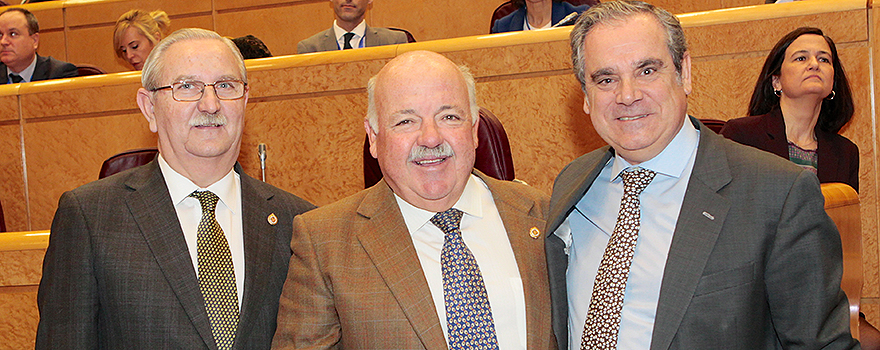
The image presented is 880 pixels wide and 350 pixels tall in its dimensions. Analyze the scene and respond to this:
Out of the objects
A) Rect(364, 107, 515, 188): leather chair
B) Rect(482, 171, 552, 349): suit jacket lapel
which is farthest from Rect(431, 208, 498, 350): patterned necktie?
Rect(364, 107, 515, 188): leather chair

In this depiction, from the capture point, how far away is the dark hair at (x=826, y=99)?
344 cm

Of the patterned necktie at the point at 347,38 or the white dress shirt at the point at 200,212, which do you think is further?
the patterned necktie at the point at 347,38

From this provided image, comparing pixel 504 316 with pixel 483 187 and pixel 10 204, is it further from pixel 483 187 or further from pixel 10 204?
pixel 10 204

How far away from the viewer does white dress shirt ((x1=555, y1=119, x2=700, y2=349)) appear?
1736 mm

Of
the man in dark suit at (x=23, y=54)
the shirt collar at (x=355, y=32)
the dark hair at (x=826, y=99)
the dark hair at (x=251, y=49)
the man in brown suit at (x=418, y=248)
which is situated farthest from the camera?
the man in dark suit at (x=23, y=54)

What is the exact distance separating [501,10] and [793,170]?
408cm

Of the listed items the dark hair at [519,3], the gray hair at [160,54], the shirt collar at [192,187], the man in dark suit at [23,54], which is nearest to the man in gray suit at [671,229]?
the shirt collar at [192,187]

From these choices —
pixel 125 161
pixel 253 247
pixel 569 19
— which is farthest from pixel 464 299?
pixel 569 19

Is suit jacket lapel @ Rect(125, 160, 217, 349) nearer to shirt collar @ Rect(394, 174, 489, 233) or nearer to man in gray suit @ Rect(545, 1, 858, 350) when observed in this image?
shirt collar @ Rect(394, 174, 489, 233)

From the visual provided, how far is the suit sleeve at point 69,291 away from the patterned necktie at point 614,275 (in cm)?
124

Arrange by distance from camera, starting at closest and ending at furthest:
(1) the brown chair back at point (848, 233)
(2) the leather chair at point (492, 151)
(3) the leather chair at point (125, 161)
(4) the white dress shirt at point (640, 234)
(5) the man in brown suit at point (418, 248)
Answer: (4) the white dress shirt at point (640, 234), (5) the man in brown suit at point (418, 248), (1) the brown chair back at point (848, 233), (2) the leather chair at point (492, 151), (3) the leather chair at point (125, 161)

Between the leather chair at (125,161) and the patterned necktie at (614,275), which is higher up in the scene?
the leather chair at (125,161)

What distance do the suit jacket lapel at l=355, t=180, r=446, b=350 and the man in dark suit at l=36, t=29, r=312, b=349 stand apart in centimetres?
32

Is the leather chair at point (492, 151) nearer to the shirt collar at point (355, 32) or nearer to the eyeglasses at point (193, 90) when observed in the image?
the eyeglasses at point (193, 90)
